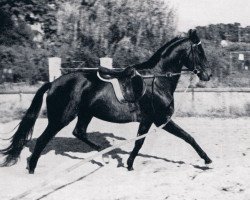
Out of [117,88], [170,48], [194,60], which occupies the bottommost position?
[117,88]

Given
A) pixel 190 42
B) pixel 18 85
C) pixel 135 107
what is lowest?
pixel 18 85

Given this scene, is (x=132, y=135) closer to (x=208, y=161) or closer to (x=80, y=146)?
(x=80, y=146)

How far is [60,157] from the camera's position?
902 cm

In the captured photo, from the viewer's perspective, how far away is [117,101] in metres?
7.88

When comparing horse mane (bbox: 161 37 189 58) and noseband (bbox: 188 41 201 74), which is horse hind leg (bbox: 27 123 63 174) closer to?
horse mane (bbox: 161 37 189 58)

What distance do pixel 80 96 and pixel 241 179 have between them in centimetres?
305

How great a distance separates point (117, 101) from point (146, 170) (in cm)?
123

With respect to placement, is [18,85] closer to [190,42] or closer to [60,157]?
[60,157]

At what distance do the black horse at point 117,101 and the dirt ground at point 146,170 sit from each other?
1.49ft

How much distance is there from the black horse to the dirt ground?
0.45 meters

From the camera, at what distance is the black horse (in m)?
7.77

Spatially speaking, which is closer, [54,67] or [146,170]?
[146,170]

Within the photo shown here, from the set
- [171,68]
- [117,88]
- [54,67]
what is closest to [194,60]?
[171,68]

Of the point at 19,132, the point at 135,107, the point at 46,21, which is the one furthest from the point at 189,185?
the point at 46,21
